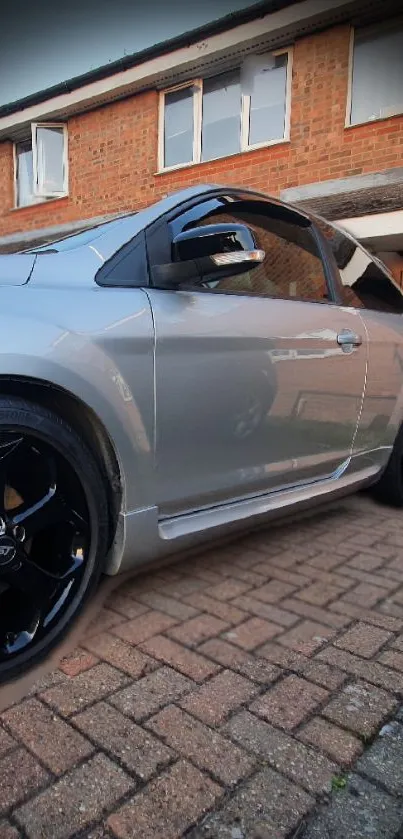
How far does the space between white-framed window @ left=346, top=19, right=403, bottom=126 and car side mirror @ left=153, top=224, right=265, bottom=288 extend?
6974mm

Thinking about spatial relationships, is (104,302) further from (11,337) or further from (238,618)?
(238,618)

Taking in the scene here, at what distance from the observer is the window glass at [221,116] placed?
894 centimetres

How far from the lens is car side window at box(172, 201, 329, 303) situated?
2322 mm

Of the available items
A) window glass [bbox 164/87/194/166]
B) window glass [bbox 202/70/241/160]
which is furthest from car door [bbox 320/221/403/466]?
window glass [bbox 164/87/194/166]

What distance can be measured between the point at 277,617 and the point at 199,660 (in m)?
0.43

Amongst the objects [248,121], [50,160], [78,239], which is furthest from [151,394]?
[50,160]

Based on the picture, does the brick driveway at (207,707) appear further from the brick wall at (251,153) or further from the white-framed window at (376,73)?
the white-framed window at (376,73)

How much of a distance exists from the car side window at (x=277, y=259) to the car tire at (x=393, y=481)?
1.17 metres

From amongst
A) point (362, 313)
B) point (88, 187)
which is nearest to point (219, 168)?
point (88, 187)

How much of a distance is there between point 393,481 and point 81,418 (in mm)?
2421

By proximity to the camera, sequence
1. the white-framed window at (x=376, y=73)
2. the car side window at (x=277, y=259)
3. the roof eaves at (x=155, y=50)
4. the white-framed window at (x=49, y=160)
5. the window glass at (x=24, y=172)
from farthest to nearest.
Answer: the window glass at (x=24, y=172)
the white-framed window at (x=49, y=160)
the roof eaves at (x=155, y=50)
the white-framed window at (x=376, y=73)
the car side window at (x=277, y=259)

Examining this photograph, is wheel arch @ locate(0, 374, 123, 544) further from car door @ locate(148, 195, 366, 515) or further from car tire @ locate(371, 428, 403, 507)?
car tire @ locate(371, 428, 403, 507)

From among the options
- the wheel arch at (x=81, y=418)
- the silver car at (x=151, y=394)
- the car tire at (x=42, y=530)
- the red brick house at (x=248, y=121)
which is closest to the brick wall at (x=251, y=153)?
the red brick house at (x=248, y=121)

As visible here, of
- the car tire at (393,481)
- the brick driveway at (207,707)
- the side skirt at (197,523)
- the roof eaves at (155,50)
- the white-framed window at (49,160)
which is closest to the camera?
the brick driveway at (207,707)
